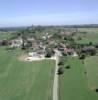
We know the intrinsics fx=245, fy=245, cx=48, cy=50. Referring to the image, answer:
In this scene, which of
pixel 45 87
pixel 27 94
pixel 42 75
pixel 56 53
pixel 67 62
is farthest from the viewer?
pixel 56 53

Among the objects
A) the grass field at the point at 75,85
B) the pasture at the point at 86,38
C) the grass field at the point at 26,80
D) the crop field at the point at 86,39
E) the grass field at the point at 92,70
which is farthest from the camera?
the pasture at the point at 86,38

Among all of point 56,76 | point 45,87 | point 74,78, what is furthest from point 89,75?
point 45,87

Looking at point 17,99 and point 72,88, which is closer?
point 17,99

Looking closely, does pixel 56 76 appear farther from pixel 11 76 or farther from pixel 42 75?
pixel 11 76

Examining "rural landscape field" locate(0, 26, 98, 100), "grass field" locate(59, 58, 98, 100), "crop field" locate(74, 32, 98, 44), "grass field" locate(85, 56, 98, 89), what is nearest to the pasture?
"crop field" locate(74, 32, 98, 44)

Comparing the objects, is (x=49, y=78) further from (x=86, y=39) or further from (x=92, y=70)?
A: (x=86, y=39)

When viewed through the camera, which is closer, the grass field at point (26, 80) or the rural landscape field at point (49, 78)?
the rural landscape field at point (49, 78)

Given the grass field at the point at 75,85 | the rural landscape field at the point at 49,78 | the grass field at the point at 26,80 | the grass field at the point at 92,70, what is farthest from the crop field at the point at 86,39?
the grass field at the point at 75,85

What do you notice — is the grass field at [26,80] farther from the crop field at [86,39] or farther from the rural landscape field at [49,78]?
the crop field at [86,39]
